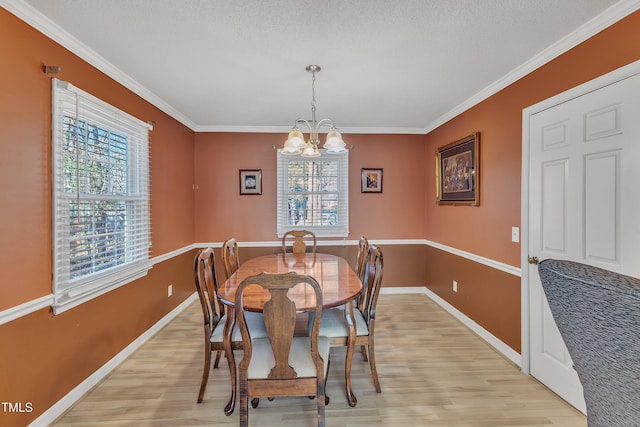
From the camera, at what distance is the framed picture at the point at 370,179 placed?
13.4 feet

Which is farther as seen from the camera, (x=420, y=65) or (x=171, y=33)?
(x=420, y=65)

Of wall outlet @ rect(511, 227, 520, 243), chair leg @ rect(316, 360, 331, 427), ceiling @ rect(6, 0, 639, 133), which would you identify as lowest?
chair leg @ rect(316, 360, 331, 427)

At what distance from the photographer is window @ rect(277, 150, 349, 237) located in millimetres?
4027

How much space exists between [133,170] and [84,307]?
1220mm

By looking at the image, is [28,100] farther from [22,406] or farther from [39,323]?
[22,406]

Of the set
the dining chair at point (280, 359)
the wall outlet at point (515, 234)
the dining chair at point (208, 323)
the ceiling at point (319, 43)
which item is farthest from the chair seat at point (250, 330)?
the wall outlet at point (515, 234)

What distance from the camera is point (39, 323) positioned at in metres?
1.64

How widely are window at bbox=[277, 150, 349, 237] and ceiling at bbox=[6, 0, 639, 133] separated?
1130 millimetres

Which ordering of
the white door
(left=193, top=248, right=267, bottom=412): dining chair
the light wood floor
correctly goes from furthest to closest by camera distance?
(left=193, top=248, right=267, bottom=412): dining chair
the light wood floor
the white door

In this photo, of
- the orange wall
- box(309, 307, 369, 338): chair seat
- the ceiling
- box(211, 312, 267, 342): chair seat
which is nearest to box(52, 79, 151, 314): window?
the ceiling

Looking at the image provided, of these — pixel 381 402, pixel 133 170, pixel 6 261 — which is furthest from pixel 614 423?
pixel 133 170

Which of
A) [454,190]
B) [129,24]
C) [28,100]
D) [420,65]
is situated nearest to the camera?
[28,100]

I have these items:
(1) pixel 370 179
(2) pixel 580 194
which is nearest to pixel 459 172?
(1) pixel 370 179

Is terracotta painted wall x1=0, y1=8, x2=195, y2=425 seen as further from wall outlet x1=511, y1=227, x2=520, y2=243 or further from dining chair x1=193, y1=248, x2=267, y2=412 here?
wall outlet x1=511, y1=227, x2=520, y2=243
